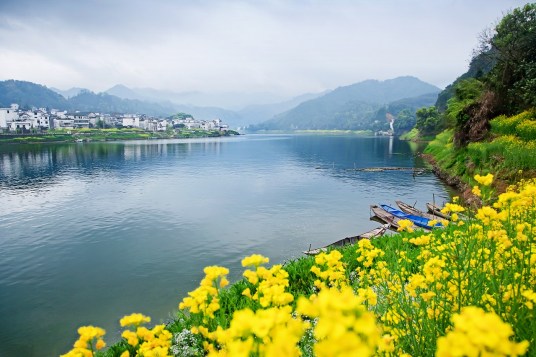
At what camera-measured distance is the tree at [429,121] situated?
290ft

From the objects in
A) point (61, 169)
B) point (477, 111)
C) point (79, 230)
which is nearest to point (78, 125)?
point (61, 169)

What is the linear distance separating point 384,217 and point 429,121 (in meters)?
77.7

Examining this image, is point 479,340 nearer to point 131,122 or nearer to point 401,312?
point 401,312

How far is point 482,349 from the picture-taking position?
1.29 m

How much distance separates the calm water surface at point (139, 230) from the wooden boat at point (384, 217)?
1096 millimetres

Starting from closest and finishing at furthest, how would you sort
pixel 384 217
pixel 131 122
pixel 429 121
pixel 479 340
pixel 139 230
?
pixel 479 340 < pixel 139 230 < pixel 384 217 < pixel 429 121 < pixel 131 122

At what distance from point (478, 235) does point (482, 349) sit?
3.35 m

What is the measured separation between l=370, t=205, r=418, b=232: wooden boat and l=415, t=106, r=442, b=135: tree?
235ft

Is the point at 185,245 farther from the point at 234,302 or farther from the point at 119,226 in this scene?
the point at 234,302

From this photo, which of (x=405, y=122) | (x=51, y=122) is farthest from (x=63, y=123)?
(x=405, y=122)

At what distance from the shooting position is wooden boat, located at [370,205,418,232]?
22.6m

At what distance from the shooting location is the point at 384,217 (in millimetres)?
24234

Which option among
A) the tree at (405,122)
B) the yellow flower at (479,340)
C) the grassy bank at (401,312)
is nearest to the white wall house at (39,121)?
the grassy bank at (401,312)

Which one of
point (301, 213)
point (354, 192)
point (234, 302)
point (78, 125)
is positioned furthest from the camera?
point (78, 125)
